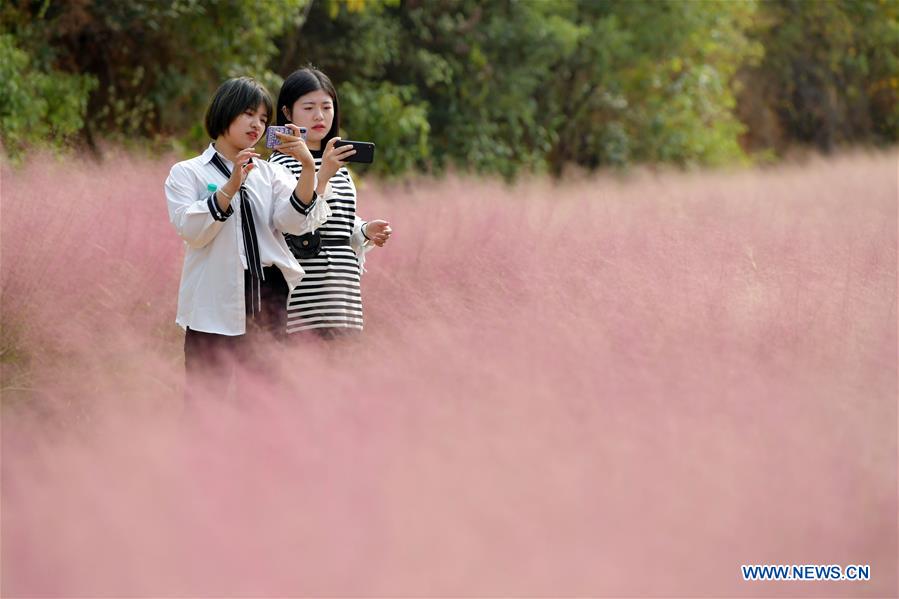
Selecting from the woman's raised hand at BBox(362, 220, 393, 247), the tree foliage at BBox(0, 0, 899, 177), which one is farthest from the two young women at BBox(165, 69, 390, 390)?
the tree foliage at BBox(0, 0, 899, 177)

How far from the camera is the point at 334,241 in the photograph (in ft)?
13.1

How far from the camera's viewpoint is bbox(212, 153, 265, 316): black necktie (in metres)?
3.74

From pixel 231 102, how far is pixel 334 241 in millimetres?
597

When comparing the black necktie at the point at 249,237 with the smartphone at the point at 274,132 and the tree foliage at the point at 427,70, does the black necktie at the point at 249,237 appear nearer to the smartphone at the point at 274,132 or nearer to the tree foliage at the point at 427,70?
the smartphone at the point at 274,132

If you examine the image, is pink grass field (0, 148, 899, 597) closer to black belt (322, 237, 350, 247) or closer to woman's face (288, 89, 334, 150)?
black belt (322, 237, 350, 247)

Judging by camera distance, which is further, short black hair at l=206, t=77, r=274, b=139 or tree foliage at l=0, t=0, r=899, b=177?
tree foliage at l=0, t=0, r=899, b=177

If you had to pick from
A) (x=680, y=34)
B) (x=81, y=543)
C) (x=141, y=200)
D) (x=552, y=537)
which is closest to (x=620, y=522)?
(x=552, y=537)

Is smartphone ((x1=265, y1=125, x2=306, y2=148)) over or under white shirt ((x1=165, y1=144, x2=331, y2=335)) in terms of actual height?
over

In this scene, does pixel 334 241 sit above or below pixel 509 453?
above

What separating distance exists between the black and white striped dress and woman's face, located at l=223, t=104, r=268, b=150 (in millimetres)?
205

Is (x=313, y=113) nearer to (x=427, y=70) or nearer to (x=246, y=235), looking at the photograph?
(x=246, y=235)

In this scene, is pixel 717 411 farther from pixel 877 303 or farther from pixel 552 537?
→ pixel 877 303

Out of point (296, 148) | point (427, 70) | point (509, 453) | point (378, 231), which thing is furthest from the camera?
point (427, 70)

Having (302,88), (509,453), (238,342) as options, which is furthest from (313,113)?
(509,453)
